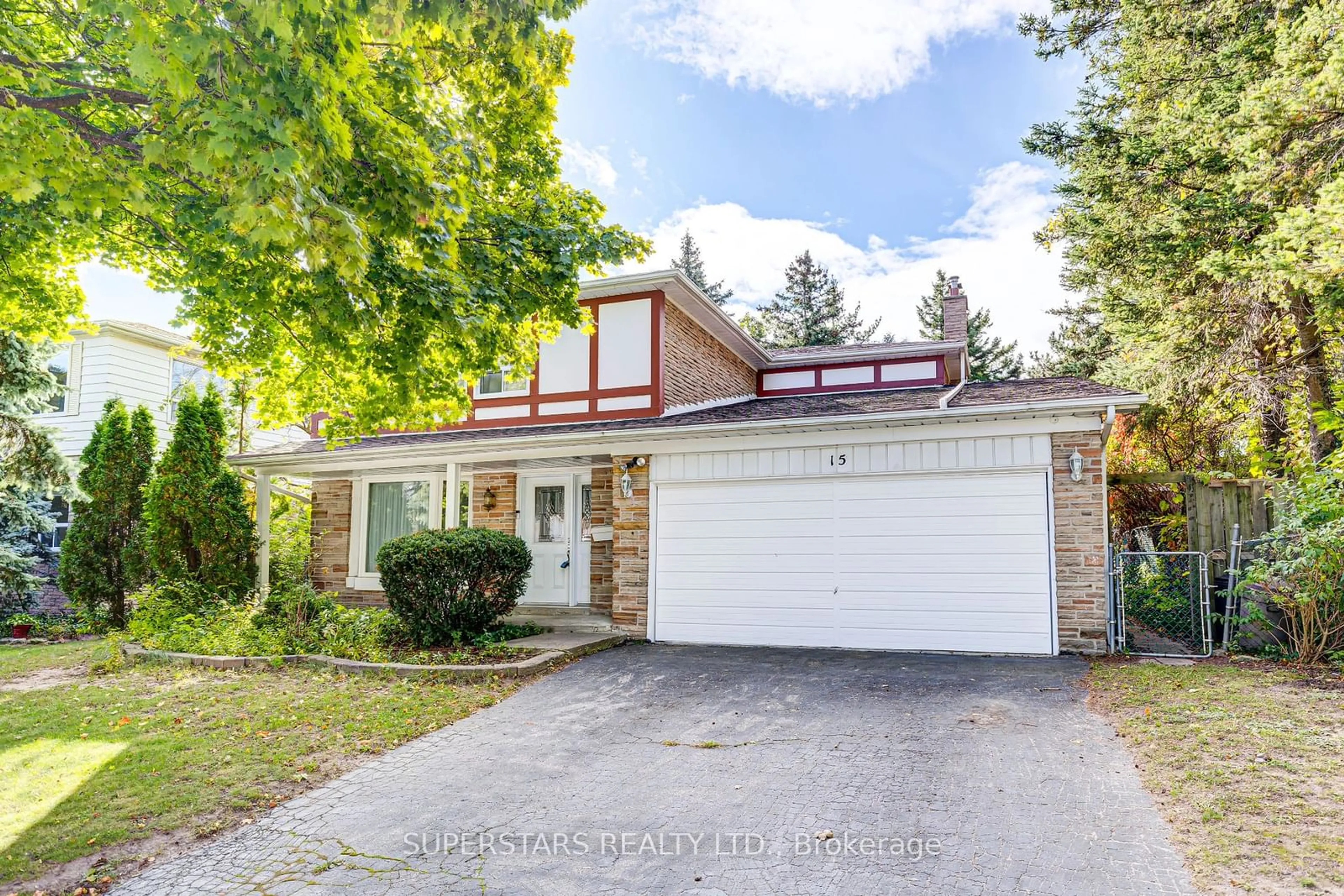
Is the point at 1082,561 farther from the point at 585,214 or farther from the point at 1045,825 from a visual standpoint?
the point at 585,214

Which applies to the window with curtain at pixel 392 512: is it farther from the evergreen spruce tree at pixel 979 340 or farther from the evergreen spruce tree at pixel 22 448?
the evergreen spruce tree at pixel 979 340

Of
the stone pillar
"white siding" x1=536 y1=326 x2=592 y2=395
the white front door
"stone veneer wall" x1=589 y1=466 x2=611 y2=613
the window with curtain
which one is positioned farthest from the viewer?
the window with curtain

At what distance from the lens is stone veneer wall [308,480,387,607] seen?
13.2 meters

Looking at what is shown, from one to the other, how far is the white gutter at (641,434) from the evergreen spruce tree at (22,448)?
269 cm

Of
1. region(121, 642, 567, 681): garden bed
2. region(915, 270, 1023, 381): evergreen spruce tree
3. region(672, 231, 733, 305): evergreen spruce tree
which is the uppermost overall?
region(672, 231, 733, 305): evergreen spruce tree

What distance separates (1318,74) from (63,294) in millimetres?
13487

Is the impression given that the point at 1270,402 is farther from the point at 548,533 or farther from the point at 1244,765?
the point at 548,533

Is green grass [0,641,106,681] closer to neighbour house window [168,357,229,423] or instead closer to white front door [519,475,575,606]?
white front door [519,475,575,606]

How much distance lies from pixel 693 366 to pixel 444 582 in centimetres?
596

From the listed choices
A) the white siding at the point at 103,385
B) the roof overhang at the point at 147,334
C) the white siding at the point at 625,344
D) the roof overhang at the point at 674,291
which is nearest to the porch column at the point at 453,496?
the white siding at the point at 625,344

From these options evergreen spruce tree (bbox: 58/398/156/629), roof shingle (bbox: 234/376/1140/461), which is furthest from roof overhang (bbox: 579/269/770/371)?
evergreen spruce tree (bbox: 58/398/156/629)

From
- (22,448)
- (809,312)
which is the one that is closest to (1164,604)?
(22,448)

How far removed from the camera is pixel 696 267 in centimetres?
3709

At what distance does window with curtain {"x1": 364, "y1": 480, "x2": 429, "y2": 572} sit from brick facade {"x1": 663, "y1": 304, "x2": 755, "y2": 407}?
450 cm
